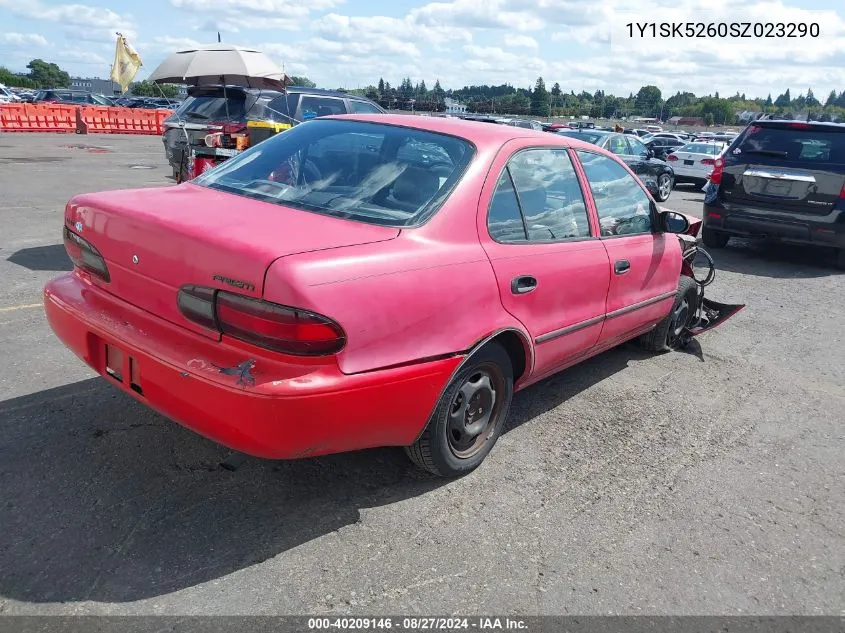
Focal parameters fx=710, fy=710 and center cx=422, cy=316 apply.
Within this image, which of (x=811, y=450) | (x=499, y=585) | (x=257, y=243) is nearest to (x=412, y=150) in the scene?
(x=257, y=243)

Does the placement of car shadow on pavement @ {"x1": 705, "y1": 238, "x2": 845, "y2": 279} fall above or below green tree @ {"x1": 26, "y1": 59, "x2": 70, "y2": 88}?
below

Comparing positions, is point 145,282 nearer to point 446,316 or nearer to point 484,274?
point 446,316

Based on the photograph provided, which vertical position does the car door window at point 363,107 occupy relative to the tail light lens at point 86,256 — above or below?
above

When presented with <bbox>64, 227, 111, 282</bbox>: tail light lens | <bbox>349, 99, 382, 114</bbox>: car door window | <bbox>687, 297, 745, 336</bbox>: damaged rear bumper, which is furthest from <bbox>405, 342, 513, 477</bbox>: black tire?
<bbox>349, 99, 382, 114</bbox>: car door window

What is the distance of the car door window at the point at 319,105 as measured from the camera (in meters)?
11.2

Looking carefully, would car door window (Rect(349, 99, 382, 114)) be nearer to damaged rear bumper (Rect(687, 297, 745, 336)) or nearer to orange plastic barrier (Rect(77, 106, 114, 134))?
damaged rear bumper (Rect(687, 297, 745, 336))

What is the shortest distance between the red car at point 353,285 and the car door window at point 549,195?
13 millimetres

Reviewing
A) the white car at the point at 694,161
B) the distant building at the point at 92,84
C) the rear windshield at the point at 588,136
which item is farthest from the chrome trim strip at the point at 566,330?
the distant building at the point at 92,84

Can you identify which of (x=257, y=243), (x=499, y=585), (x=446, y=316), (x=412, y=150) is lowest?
(x=499, y=585)

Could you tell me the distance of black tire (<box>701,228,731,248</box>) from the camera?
33.8 feet

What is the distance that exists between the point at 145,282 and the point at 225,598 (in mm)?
1284

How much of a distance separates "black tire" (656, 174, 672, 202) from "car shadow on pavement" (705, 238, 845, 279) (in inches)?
199

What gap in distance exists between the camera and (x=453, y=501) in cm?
326

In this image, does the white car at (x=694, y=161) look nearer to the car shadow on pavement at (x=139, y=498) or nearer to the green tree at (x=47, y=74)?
the car shadow on pavement at (x=139, y=498)
